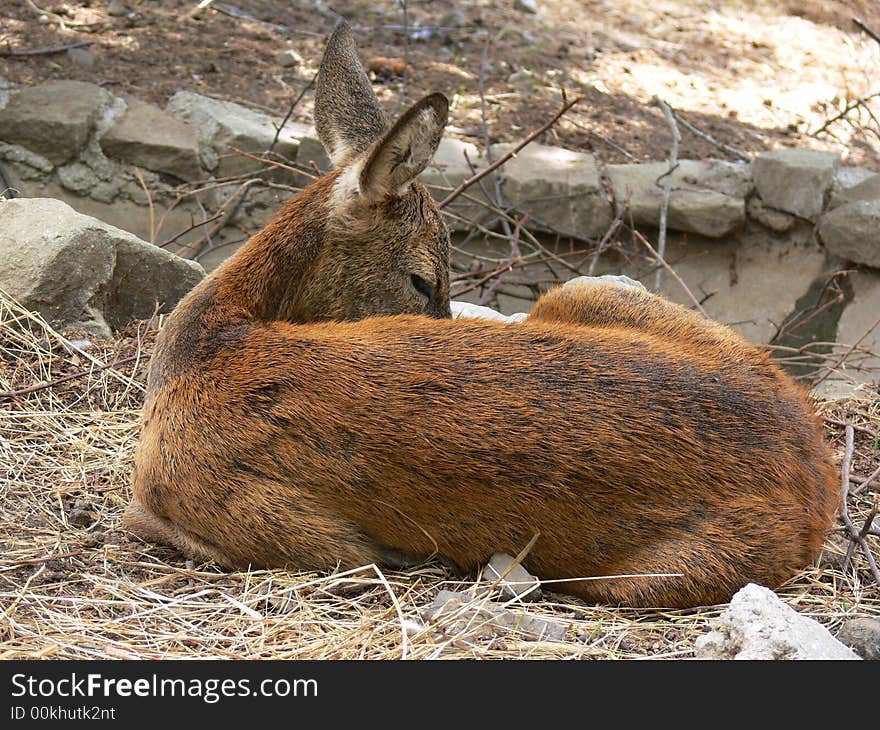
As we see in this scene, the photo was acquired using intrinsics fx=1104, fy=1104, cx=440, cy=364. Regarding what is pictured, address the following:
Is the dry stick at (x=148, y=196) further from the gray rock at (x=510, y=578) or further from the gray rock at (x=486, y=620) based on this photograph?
the gray rock at (x=486, y=620)

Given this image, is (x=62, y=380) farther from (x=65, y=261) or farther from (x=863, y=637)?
(x=863, y=637)

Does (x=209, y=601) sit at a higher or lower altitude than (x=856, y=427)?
lower

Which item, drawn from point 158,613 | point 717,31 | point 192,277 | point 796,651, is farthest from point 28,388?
point 717,31

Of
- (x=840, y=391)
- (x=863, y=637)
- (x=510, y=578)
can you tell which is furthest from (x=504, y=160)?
(x=863, y=637)

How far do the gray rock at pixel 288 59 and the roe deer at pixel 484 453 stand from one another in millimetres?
5937

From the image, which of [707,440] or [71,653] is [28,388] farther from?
[707,440]

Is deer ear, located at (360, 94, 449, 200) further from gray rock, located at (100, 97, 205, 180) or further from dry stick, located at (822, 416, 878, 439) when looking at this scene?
gray rock, located at (100, 97, 205, 180)

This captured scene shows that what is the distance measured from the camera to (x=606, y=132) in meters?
9.45

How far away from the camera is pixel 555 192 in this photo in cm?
848

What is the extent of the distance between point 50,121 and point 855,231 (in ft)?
19.5

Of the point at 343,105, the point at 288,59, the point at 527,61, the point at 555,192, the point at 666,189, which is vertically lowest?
the point at 555,192

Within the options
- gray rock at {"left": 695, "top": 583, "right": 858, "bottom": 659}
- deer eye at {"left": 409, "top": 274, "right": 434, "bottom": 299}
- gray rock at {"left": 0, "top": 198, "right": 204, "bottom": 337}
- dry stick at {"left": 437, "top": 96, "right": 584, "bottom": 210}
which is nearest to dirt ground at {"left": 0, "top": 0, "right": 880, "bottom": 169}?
dry stick at {"left": 437, "top": 96, "right": 584, "bottom": 210}

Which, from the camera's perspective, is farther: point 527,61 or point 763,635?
point 527,61

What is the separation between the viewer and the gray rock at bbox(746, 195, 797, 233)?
8.66 metres
